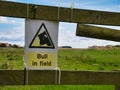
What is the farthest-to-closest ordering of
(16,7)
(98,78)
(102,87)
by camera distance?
1. (102,87)
2. (98,78)
3. (16,7)

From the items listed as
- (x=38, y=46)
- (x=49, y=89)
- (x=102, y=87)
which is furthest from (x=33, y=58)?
(x=102, y=87)

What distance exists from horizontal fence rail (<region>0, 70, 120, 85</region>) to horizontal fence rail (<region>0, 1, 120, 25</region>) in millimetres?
792

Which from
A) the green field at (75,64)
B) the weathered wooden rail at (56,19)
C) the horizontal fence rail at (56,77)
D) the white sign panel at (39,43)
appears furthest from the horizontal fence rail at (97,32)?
the green field at (75,64)

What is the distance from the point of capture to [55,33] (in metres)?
6.34

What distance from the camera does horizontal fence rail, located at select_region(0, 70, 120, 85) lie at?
6.19 meters

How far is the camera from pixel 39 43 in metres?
6.22

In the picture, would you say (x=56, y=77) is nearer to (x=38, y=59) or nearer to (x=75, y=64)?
(x=38, y=59)

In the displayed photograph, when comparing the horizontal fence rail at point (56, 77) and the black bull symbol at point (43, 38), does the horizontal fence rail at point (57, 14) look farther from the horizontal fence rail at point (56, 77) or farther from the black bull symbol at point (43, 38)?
the horizontal fence rail at point (56, 77)

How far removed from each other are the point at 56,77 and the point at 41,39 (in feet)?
2.07

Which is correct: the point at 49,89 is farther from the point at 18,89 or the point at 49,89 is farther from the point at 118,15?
the point at 118,15

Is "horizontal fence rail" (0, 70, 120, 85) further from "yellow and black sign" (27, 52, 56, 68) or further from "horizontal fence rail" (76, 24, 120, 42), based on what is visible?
"horizontal fence rail" (76, 24, 120, 42)

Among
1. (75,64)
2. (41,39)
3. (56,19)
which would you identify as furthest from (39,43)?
(75,64)

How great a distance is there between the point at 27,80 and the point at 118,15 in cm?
175

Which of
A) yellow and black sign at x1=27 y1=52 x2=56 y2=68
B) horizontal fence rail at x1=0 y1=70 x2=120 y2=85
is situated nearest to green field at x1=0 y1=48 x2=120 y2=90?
horizontal fence rail at x1=0 y1=70 x2=120 y2=85
